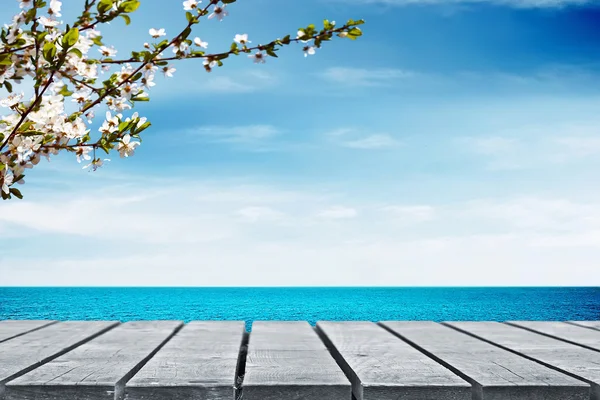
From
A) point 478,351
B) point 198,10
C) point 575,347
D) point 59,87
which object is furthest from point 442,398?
point 59,87

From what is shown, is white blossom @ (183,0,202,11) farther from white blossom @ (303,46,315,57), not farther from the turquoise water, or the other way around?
the turquoise water

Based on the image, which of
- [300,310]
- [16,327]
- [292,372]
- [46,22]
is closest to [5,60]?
[46,22]

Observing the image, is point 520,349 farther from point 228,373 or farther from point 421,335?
point 228,373

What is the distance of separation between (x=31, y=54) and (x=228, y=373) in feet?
4.81

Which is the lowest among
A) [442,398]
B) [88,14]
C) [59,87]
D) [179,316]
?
[179,316]

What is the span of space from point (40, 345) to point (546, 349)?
2.84 metres

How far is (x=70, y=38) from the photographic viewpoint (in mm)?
1987

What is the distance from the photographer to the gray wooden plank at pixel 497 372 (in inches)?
88.6

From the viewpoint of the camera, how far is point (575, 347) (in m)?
Result: 3.33

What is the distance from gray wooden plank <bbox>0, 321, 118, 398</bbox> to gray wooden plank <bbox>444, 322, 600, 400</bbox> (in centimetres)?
239

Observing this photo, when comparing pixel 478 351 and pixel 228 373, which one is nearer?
pixel 228 373

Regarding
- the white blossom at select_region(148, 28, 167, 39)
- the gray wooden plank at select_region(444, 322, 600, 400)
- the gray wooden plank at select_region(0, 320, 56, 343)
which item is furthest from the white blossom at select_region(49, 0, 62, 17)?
the gray wooden plank at select_region(444, 322, 600, 400)

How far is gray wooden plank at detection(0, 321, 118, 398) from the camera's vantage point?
2561 millimetres

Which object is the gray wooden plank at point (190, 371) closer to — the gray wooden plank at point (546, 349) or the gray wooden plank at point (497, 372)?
the gray wooden plank at point (497, 372)
